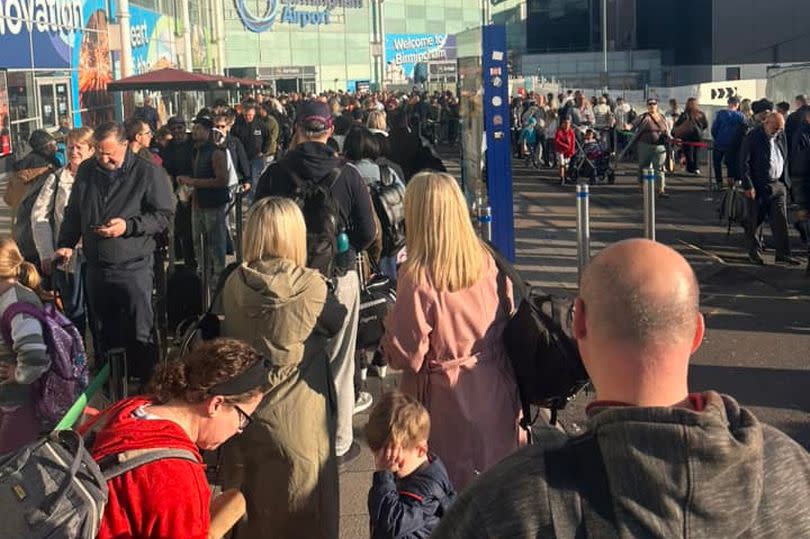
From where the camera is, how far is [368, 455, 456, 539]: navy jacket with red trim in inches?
140

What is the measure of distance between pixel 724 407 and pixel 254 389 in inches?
64.5

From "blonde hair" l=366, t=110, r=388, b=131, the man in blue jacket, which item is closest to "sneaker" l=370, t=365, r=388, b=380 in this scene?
"blonde hair" l=366, t=110, r=388, b=131

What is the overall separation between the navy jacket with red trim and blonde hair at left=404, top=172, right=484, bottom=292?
800 millimetres

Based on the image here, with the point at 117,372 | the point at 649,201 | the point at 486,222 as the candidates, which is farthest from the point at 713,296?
the point at 117,372

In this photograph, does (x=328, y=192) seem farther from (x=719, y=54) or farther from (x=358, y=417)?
(x=719, y=54)

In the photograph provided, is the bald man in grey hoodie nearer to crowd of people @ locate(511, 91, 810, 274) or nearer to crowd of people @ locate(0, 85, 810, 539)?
crowd of people @ locate(0, 85, 810, 539)

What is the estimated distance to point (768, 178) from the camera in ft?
37.2

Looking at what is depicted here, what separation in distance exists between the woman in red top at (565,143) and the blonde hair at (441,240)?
15935mm

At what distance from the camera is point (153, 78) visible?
1858 centimetres

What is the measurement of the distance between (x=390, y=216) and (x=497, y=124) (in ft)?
10.8

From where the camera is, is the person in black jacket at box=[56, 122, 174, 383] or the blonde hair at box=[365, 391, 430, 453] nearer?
the blonde hair at box=[365, 391, 430, 453]

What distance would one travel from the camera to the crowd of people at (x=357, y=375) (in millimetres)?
1653

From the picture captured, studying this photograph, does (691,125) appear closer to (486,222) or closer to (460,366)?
(486,222)

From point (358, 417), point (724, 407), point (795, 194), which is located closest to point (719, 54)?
point (795, 194)
